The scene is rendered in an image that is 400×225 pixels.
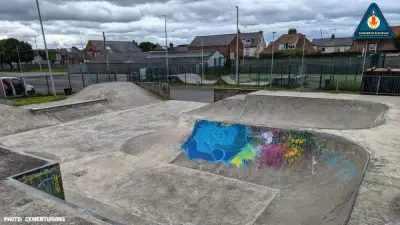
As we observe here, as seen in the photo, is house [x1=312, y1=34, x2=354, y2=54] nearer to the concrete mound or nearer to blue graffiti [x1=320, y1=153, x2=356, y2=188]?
blue graffiti [x1=320, y1=153, x2=356, y2=188]

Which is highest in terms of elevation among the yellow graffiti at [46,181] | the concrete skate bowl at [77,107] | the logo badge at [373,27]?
the logo badge at [373,27]

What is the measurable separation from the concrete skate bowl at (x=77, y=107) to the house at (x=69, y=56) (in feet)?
272

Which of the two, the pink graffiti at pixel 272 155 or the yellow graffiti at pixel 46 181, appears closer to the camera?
the yellow graffiti at pixel 46 181

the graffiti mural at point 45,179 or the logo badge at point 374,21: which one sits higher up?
the logo badge at point 374,21

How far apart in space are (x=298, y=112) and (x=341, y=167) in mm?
5734

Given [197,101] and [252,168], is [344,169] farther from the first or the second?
[197,101]

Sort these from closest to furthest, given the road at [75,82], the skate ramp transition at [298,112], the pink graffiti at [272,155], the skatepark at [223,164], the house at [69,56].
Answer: the skatepark at [223,164] < the pink graffiti at [272,155] < the skate ramp transition at [298,112] < the road at [75,82] < the house at [69,56]

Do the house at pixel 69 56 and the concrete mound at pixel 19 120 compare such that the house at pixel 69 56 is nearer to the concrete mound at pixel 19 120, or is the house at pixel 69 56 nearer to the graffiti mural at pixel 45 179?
the concrete mound at pixel 19 120

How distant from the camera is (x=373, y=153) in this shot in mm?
5832

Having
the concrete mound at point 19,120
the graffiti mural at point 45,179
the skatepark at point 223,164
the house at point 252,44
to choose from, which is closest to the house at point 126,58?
the house at point 252,44

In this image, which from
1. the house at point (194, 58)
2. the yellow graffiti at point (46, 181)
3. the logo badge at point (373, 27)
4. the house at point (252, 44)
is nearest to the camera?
the yellow graffiti at point (46, 181)

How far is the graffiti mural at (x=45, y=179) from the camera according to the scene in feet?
14.9

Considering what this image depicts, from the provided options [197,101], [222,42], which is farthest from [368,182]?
[222,42]

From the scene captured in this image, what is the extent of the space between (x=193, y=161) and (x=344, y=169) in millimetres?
4962
